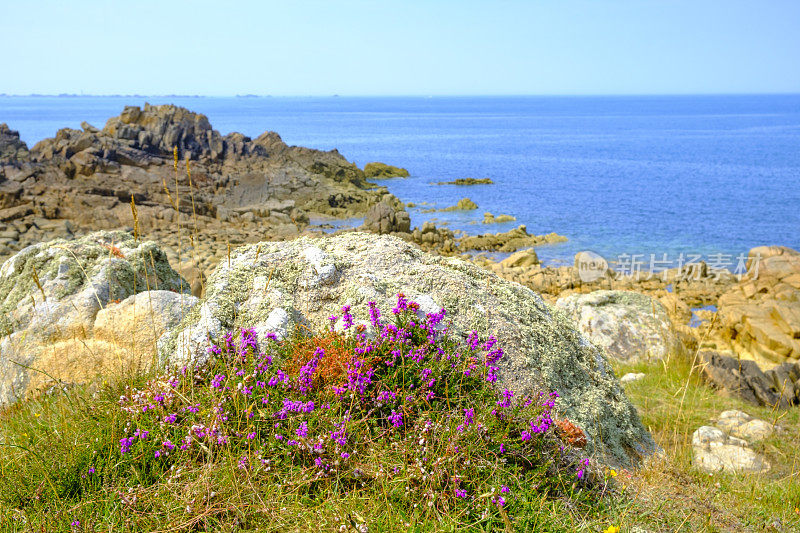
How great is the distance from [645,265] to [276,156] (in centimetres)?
3193

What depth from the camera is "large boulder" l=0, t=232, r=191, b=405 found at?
4539mm

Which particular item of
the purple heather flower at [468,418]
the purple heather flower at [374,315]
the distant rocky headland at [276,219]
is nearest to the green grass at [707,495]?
the purple heather flower at [468,418]

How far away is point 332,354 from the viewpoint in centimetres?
349

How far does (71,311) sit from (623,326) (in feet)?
31.6

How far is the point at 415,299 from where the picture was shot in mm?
4023

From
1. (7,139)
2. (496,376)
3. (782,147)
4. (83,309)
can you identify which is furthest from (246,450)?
(782,147)

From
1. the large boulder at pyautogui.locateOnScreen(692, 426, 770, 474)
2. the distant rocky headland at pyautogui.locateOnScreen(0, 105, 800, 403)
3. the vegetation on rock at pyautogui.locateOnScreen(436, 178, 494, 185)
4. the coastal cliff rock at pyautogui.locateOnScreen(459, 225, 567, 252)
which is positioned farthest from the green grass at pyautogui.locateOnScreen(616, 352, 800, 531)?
the vegetation on rock at pyautogui.locateOnScreen(436, 178, 494, 185)

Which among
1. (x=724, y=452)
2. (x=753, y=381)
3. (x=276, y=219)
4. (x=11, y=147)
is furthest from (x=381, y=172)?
(x=724, y=452)

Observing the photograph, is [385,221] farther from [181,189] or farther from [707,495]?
[707,495]

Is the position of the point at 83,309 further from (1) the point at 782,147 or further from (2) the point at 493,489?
(1) the point at 782,147

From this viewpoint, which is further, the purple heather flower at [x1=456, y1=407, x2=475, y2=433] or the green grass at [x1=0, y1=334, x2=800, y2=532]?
the purple heather flower at [x1=456, y1=407, x2=475, y2=433]

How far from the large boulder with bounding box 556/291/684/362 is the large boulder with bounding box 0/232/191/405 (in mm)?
6912

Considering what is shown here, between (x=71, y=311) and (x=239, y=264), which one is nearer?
(x=239, y=264)

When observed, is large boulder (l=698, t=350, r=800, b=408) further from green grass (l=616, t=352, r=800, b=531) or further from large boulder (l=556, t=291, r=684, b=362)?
green grass (l=616, t=352, r=800, b=531)
